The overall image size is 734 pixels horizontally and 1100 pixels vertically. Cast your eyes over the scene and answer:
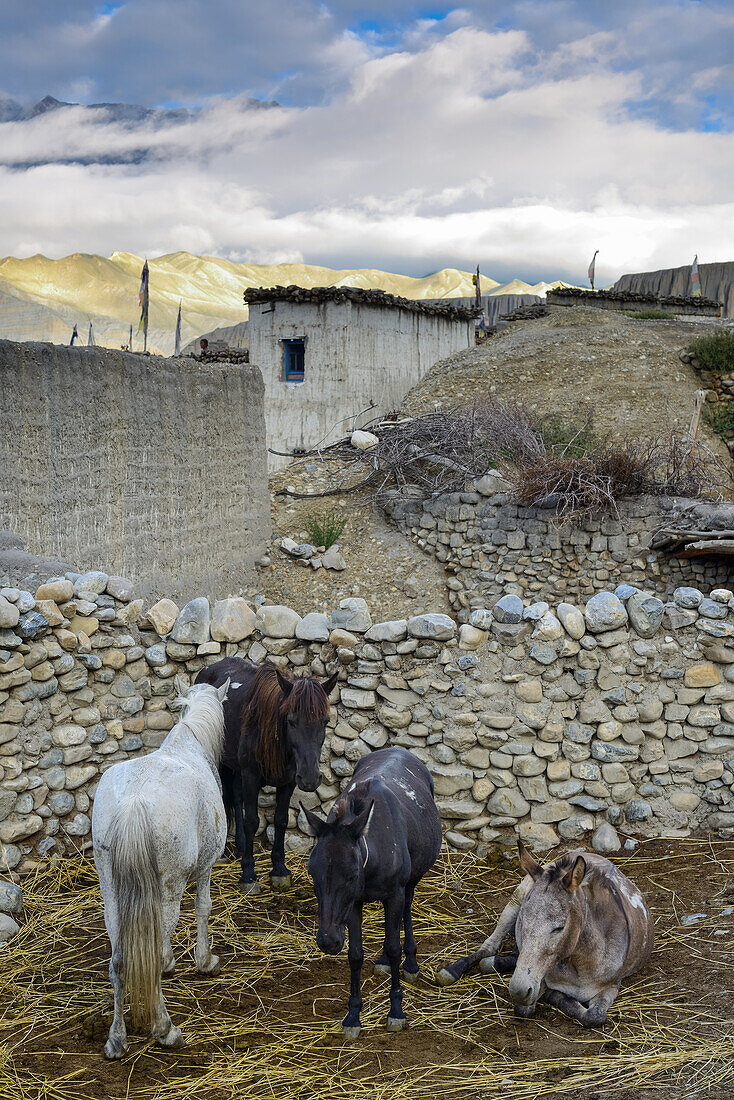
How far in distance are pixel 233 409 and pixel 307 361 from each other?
753 centimetres

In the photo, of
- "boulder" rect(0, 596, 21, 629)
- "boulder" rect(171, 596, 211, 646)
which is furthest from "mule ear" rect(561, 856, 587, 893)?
"boulder" rect(0, 596, 21, 629)

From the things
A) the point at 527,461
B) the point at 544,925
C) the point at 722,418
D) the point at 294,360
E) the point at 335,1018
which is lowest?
the point at 335,1018

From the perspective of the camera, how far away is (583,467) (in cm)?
1242

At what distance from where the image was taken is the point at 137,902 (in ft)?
12.0

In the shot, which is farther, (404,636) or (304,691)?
(404,636)

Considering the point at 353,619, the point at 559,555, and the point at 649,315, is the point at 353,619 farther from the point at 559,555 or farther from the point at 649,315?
the point at 649,315

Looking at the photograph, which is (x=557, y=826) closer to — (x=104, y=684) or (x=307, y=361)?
(x=104, y=684)

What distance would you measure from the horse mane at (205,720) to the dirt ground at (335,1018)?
103cm

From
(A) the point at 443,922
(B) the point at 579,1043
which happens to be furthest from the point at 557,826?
(B) the point at 579,1043

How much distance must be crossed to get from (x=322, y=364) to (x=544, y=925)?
15.0m

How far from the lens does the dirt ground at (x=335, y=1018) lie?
3451mm

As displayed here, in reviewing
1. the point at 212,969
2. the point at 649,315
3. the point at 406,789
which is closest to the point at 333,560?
the point at 406,789

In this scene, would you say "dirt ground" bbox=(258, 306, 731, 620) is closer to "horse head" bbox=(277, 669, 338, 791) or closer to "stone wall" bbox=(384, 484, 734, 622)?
"stone wall" bbox=(384, 484, 734, 622)

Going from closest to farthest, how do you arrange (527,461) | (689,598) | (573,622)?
A: 1. (573,622)
2. (689,598)
3. (527,461)
